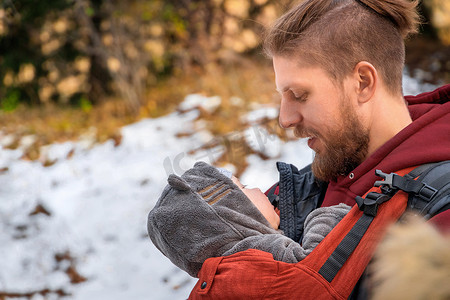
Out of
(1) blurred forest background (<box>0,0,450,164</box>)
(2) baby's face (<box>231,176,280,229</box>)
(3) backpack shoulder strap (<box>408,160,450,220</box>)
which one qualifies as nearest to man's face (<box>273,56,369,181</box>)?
(2) baby's face (<box>231,176,280,229</box>)

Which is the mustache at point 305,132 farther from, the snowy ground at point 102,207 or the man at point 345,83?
the snowy ground at point 102,207

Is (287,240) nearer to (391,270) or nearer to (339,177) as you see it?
(339,177)

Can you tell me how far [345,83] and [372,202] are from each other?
0.46 m

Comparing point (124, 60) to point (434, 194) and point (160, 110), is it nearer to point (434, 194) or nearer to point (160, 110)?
point (160, 110)

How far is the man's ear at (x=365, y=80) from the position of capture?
4.37ft

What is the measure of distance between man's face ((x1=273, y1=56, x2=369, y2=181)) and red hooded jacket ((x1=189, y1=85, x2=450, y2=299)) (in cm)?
8

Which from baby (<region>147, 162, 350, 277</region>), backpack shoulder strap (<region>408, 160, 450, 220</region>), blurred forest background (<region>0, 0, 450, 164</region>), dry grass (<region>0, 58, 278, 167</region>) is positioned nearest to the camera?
backpack shoulder strap (<region>408, 160, 450, 220</region>)

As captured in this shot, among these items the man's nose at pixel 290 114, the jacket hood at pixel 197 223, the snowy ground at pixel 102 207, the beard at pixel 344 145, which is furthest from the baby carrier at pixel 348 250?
the snowy ground at pixel 102 207

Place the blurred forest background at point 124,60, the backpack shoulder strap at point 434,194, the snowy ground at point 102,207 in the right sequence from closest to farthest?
the backpack shoulder strap at point 434,194
the snowy ground at point 102,207
the blurred forest background at point 124,60

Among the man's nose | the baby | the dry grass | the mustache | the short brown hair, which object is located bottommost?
the baby

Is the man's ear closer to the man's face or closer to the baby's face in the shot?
the man's face

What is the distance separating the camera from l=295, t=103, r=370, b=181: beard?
54.0 inches

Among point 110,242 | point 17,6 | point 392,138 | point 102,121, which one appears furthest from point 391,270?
point 17,6

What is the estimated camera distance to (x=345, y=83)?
135 cm
